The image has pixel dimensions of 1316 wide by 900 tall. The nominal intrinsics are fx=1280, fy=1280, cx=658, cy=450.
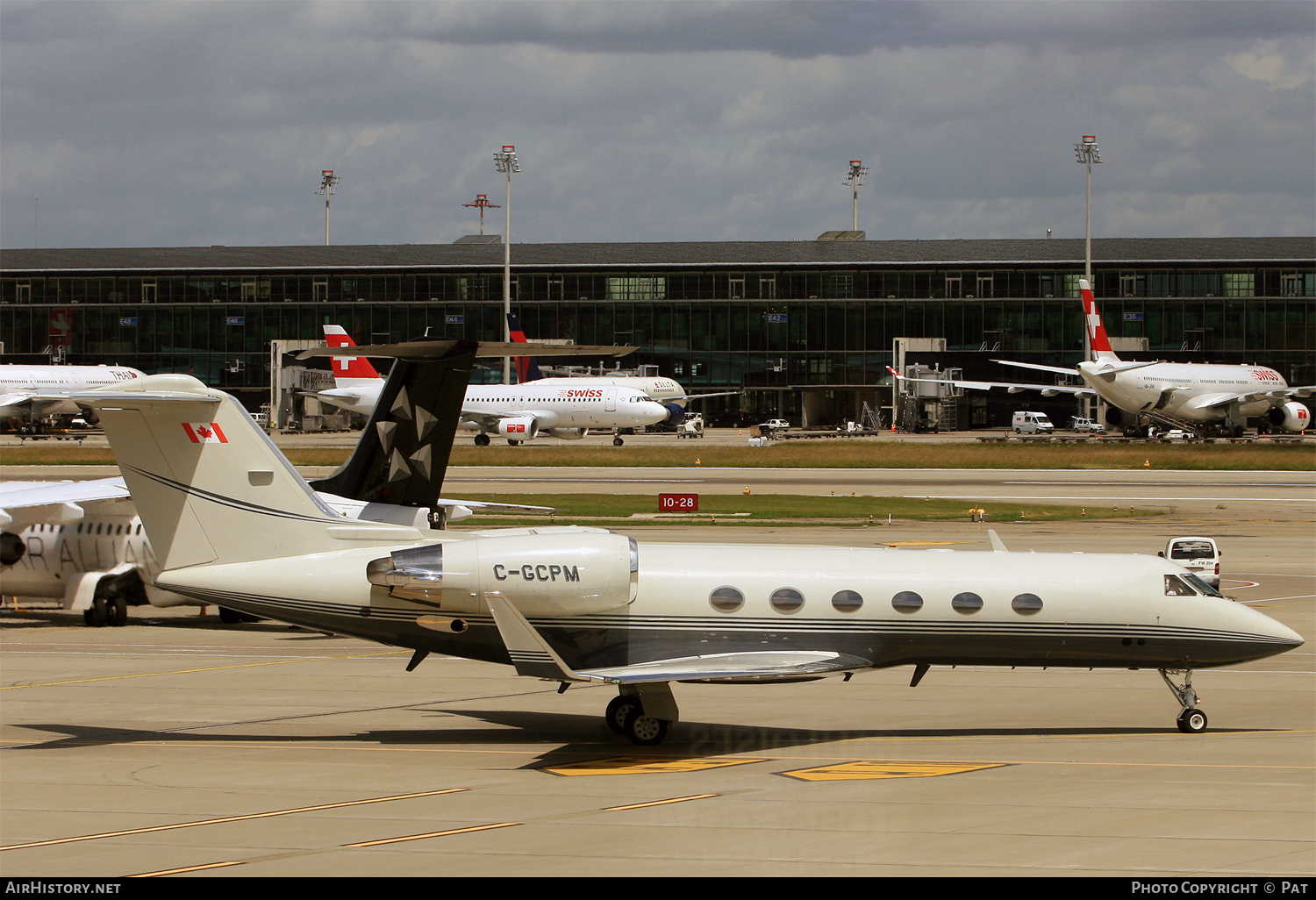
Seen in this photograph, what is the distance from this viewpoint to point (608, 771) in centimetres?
1661

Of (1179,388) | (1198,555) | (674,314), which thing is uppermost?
(674,314)

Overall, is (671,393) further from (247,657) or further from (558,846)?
(558,846)

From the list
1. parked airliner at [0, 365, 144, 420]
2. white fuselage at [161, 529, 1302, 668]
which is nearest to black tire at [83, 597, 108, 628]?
white fuselage at [161, 529, 1302, 668]

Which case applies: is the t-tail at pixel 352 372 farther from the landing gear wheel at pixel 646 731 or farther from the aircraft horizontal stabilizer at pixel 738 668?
the aircraft horizontal stabilizer at pixel 738 668

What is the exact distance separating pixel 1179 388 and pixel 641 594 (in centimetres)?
8673

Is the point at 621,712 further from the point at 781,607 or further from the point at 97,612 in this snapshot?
the point at 97,612

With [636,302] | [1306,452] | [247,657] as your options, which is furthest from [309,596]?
[636,302]

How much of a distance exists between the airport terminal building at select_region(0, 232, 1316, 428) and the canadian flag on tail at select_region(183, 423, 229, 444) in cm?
11956

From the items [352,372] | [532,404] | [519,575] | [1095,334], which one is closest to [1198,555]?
[519,575]

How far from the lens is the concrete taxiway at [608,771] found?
12352mm

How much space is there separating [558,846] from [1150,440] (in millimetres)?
94027

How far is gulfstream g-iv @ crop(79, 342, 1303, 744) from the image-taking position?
58.3 ft

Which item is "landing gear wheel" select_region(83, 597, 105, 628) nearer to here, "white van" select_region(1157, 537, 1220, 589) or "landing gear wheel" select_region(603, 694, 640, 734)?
"landing gear wheel" select_region(603, 694, 640, 734)

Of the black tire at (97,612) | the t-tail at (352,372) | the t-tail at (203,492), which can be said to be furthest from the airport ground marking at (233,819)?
the t-tail at (352,372)
